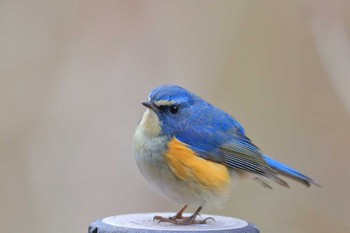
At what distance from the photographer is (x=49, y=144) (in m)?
6.61

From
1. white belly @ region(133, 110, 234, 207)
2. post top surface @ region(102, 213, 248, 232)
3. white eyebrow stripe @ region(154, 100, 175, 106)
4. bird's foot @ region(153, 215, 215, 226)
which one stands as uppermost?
white eyebrow stripe @ region(154, 100, 175, 106)

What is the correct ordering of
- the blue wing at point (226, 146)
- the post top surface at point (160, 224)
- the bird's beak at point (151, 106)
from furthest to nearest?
the blue wing at point (226, 146)
the bird's beak at point (151, 106)
the post top surface at point (160, 224)

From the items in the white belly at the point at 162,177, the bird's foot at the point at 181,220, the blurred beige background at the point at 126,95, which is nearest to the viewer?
the bird's foot at the point at 181,220

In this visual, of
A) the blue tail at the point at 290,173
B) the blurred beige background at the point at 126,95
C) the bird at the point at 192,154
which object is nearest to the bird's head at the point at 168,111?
the bird at the point at 192,154

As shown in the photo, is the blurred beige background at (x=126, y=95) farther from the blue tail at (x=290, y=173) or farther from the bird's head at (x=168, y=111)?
the bird's head at (x=168, y=111)

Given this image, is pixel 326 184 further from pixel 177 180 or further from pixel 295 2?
pixel 177 180

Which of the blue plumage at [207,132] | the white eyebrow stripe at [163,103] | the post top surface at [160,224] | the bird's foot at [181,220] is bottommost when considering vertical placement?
the bird's foot at [181,220]

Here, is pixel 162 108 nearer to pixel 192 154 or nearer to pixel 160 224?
pixel 192 154

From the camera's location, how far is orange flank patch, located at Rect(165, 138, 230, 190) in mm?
3896

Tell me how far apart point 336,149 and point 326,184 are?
33cm

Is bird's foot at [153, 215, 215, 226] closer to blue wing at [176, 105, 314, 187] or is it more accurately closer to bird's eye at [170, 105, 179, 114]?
blue wing at [176, 105, 314, 187]

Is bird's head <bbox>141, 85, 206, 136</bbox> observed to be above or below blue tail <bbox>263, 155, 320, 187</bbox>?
above

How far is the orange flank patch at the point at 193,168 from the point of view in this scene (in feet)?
12.8

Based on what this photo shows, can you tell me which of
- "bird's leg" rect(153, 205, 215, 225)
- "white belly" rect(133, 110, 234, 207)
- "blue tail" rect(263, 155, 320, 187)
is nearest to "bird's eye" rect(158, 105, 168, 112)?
"white belly" rect(133, 110, 234, 207)
